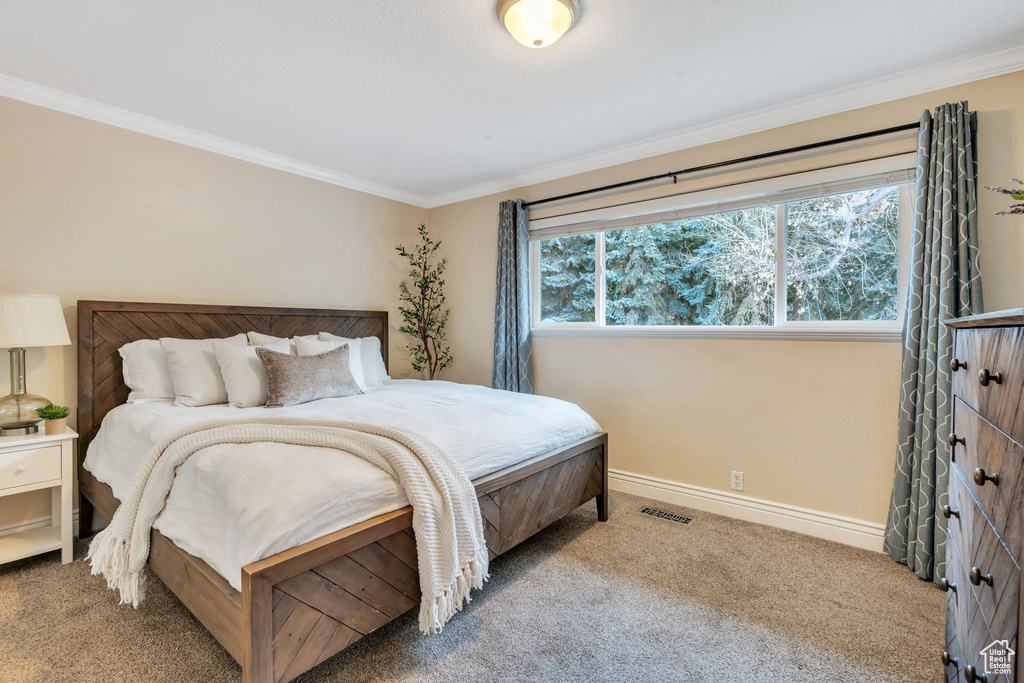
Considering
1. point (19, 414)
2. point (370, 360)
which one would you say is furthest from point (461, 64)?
point (19, 414)

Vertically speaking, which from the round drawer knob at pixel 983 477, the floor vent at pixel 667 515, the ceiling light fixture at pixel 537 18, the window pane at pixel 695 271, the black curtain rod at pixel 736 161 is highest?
the ceiling light fixture at pixel 537 18

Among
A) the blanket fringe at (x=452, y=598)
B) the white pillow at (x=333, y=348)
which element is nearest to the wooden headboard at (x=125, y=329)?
the white pillow at (x=333, y=348)

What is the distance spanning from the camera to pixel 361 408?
2.50 meters

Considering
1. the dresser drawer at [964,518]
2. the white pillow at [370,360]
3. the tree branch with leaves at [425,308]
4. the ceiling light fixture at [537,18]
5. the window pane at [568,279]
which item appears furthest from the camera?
the tree branch with leaves at [425,308]

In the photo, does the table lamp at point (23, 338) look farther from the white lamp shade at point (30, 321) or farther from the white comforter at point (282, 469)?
the white comforter at point (282, 469)

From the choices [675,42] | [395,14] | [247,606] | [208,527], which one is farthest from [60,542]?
[675,42]

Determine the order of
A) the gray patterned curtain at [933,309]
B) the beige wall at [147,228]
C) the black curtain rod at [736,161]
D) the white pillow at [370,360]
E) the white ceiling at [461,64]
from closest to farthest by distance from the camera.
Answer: the white ceiling at [461,64], the gray patterned curtain at [933,309], the black curtain rod at [736,161], the beige wall at [147,228], the white pillow at [370,360]

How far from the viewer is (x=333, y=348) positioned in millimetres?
3059

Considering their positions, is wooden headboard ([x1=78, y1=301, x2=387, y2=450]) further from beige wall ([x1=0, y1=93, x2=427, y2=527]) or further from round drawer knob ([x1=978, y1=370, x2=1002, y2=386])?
round drawer knob ([x1=978, y1=370, x2=1002, y2=386])

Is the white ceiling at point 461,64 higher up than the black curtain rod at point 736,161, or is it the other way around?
the white ceiling at point 461,64

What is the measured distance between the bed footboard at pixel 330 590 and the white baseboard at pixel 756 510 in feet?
5.17

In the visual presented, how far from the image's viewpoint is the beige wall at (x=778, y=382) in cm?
219

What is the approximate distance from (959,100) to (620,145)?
170 cm

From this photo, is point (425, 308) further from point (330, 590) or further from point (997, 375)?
point (997, 375)
